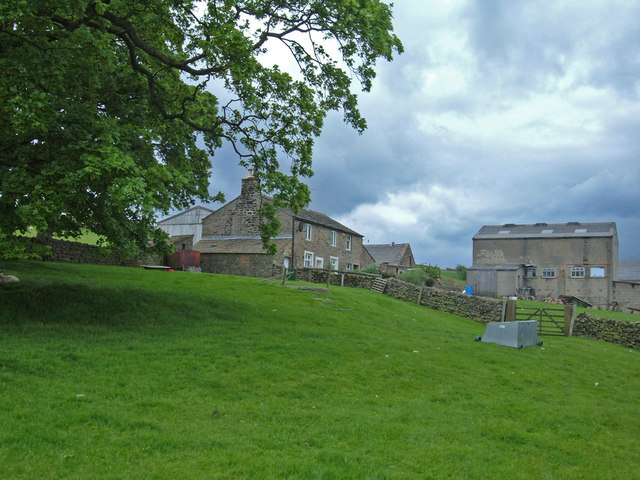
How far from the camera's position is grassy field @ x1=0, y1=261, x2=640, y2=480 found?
17.9ft

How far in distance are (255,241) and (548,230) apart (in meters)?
37.4

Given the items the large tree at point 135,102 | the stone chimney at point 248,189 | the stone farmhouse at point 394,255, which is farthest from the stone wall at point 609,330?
the stone farmhouse at point 394,255

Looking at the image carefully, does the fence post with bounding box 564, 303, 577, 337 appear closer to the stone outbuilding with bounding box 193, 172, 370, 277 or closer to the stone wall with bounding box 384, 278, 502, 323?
the stone wall with bounding box 384, 278, 502, 323

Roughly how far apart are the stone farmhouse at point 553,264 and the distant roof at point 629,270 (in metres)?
14.0

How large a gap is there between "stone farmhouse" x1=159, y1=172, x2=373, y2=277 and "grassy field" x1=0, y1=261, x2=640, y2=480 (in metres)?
23.2

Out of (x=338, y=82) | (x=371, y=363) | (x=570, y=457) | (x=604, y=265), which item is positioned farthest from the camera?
(x=604, y=265)

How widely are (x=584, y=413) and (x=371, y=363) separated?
4462 mm

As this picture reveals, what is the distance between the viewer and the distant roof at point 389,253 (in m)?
63.8

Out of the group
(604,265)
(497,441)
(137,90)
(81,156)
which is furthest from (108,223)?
(604,265)

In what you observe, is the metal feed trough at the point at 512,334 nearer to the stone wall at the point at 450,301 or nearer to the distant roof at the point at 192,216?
the stone wall at the point at 450,301

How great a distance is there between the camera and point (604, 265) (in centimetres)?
5222

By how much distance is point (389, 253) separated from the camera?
6619 centimetres

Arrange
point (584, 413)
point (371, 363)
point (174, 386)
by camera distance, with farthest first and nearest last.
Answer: point (371, 363), point (584, 413), point (174, 386)

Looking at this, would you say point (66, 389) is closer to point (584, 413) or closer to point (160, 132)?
point (584, 413)
